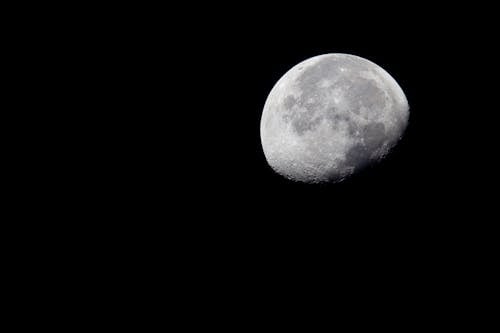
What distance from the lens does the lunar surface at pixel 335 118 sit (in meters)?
3.32

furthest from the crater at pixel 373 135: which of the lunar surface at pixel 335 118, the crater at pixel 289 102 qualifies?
the crater at pixel 289 102

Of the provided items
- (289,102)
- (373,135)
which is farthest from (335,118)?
(289,102)

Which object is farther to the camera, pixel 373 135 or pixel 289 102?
pixel 289 102

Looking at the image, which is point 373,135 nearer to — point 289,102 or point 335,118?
point 335,118

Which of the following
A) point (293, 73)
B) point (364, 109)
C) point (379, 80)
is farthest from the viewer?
point (293, 73)

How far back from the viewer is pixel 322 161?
3436mm

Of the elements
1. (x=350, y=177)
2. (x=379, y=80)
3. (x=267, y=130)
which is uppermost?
(x=379, y=80)

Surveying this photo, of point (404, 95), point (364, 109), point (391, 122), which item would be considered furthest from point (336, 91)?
point (404, 95)

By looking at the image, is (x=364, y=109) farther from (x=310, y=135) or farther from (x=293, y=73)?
(x=293, y=73)

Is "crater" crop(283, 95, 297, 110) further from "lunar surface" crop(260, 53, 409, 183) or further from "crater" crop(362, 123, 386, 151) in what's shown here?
"crater" crop(362, 123, 386, 151)

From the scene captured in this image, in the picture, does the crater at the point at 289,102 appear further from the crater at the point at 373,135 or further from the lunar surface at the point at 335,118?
the crater at the point at 373,135

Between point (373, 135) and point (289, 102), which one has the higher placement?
point (289, 102)

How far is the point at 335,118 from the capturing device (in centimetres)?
331

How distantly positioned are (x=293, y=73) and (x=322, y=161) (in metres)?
0.88
